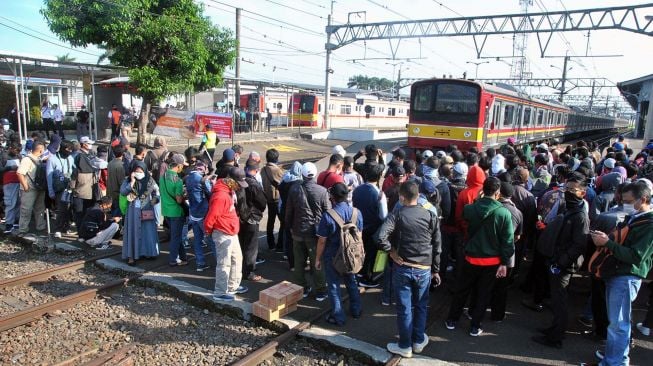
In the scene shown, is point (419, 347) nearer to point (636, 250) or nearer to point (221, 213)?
point (636, 250)

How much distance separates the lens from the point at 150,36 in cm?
1349

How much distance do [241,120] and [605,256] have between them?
890 inches

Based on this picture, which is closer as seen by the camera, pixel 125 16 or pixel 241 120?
pixel 125 16

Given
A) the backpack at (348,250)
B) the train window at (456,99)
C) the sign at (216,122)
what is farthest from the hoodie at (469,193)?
the sign at (216,122)

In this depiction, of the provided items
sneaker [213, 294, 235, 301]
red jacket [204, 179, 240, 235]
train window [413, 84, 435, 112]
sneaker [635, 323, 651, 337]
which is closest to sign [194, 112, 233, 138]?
train window [413, 84, 435, 112]

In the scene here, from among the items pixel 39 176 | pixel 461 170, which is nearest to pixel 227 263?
pixel 461 170

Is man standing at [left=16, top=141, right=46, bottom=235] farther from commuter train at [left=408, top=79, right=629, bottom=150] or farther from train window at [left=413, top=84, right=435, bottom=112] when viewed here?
train window at [left=413, top=84, right=435, bottom=112]

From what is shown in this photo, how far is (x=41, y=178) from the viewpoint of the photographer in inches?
294

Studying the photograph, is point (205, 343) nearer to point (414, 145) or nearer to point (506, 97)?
point (414, 145)

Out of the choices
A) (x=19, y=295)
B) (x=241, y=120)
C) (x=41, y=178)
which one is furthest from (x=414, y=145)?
(x=241, y=120)

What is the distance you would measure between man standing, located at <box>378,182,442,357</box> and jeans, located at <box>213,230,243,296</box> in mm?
2064

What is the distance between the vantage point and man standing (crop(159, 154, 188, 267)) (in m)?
6.29

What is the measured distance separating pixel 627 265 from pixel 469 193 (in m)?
2.02

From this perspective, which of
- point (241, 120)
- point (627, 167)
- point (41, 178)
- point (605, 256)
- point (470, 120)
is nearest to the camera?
point (605, 256)
